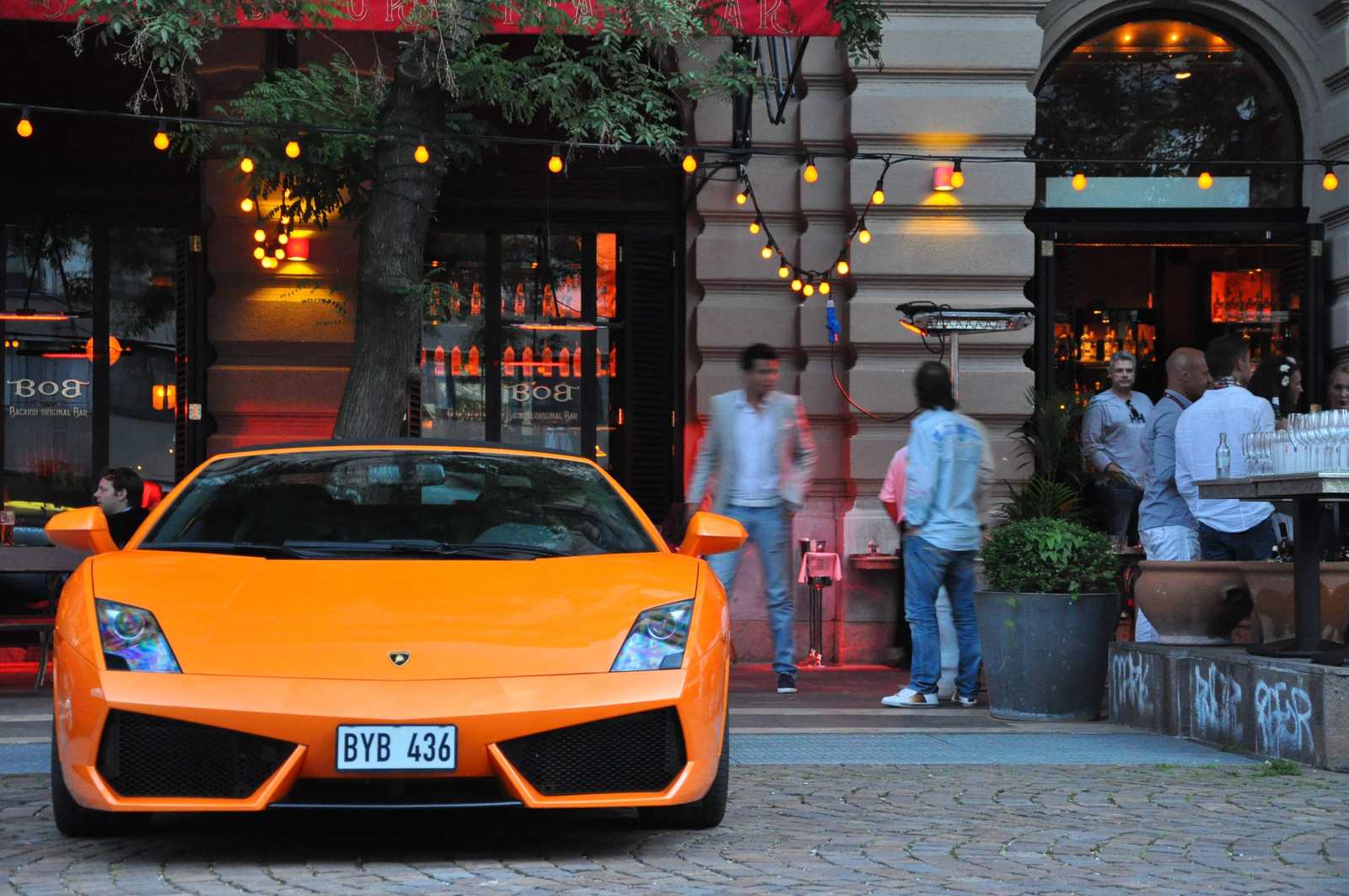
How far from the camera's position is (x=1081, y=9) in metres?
13.2

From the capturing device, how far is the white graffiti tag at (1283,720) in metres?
6.76

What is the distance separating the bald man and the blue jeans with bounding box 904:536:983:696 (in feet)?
3.54

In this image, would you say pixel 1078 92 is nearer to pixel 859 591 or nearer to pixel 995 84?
pixel 995 84

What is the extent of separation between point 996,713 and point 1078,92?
6.75 meters

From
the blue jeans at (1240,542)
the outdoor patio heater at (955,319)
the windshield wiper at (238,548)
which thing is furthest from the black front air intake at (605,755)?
the outdoor patio heater at (955,319)

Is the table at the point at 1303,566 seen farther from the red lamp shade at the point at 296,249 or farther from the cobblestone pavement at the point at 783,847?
the red lamp shade at the point at 296,249

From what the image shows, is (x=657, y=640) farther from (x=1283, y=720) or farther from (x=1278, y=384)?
(x=1278, y=384)

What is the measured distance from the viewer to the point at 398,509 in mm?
5461

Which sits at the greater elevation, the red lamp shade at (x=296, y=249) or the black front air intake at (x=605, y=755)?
the red lamp shade at (x=296, y=249)

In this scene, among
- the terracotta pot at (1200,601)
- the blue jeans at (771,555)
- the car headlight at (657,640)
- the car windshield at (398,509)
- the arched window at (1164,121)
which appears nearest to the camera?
the car headlight at (657,640)

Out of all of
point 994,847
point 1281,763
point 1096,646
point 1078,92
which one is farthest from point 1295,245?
point 994,847

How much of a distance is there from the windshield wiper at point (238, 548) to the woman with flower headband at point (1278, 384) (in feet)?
15.3

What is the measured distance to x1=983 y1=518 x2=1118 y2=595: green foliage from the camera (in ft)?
27.5

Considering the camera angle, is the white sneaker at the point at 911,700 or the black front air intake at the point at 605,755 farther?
the white sneaker at the point at 911,700
